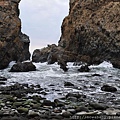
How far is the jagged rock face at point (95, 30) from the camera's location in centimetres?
4062

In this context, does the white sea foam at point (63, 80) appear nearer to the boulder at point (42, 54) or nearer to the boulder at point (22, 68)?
the boulder at point (22, 68)

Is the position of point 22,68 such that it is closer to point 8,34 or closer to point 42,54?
point 8,34

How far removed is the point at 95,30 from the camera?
142ft

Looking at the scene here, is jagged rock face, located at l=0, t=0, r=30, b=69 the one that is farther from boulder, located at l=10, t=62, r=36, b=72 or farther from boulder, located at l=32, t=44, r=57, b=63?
boulder, located at l=32, t=44, r=57, b=63

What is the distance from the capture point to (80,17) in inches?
1922

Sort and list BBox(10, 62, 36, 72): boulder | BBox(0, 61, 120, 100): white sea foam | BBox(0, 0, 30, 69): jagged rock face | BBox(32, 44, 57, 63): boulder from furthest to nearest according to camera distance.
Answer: BBox(32, 44, 57, 63): boulder, BBox(0, 0, 30, 69): jagged rock face, BBox(10, 62, 36, 72): boulder, BBox(0, 61, 120, 100): white sea foam

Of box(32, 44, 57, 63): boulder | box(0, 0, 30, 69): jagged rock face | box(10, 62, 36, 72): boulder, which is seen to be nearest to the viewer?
box(10, 62, 36, 72): boulder

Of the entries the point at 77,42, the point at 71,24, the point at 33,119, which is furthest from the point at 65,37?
the point at 33,119

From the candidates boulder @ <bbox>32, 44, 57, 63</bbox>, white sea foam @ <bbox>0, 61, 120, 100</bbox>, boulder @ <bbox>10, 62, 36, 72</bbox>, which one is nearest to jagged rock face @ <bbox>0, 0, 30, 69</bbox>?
boulder @ <bbox>10, 62, 36, 72</bbox>

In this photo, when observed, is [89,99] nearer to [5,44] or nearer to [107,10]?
[5,44]

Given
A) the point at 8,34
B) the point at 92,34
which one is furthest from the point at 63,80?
the point at 92,34

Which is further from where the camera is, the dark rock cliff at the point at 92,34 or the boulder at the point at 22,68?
the dark rock cliff at the point at 92,34

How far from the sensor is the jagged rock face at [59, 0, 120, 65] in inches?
1599

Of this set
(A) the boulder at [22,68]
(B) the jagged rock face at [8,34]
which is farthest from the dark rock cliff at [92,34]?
(A) the boulder at [22,68]
